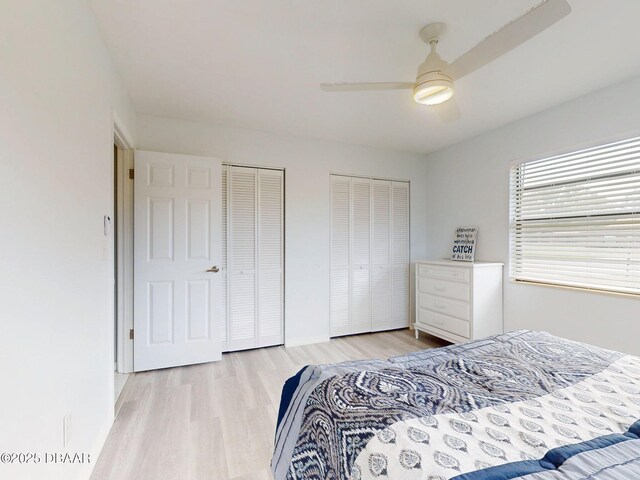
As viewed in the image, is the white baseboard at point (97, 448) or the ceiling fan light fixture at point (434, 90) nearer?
the white baseboard at point (97, 448)

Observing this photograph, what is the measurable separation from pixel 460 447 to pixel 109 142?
240 centimetres

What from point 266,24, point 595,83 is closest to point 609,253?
point 595,83

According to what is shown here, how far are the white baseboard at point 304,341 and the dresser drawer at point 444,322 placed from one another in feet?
3.89

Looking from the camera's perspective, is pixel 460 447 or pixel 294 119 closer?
pixel 460 447

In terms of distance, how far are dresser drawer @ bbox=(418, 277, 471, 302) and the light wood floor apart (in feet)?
2.65

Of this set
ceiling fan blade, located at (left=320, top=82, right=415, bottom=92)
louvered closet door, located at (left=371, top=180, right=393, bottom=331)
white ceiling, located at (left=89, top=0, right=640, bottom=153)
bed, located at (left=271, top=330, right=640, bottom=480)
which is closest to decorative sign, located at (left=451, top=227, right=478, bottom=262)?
louvered closet door, located at (left=371, top=180, right=393, bottom=331)

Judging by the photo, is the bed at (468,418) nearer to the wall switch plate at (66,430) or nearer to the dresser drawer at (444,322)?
the wall switch plate at (66,430)

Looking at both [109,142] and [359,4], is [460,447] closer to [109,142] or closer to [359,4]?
[359,4]

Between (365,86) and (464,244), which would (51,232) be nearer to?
(365,86)

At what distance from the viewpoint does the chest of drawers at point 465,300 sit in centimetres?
299

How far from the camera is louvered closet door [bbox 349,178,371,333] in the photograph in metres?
3.80

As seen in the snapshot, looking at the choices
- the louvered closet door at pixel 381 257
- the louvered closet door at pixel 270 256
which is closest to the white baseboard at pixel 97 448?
the louvered closet door at pixel 270 256

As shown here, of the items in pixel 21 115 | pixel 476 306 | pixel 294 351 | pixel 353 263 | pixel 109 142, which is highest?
pixel 109 142

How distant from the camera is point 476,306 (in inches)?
118
